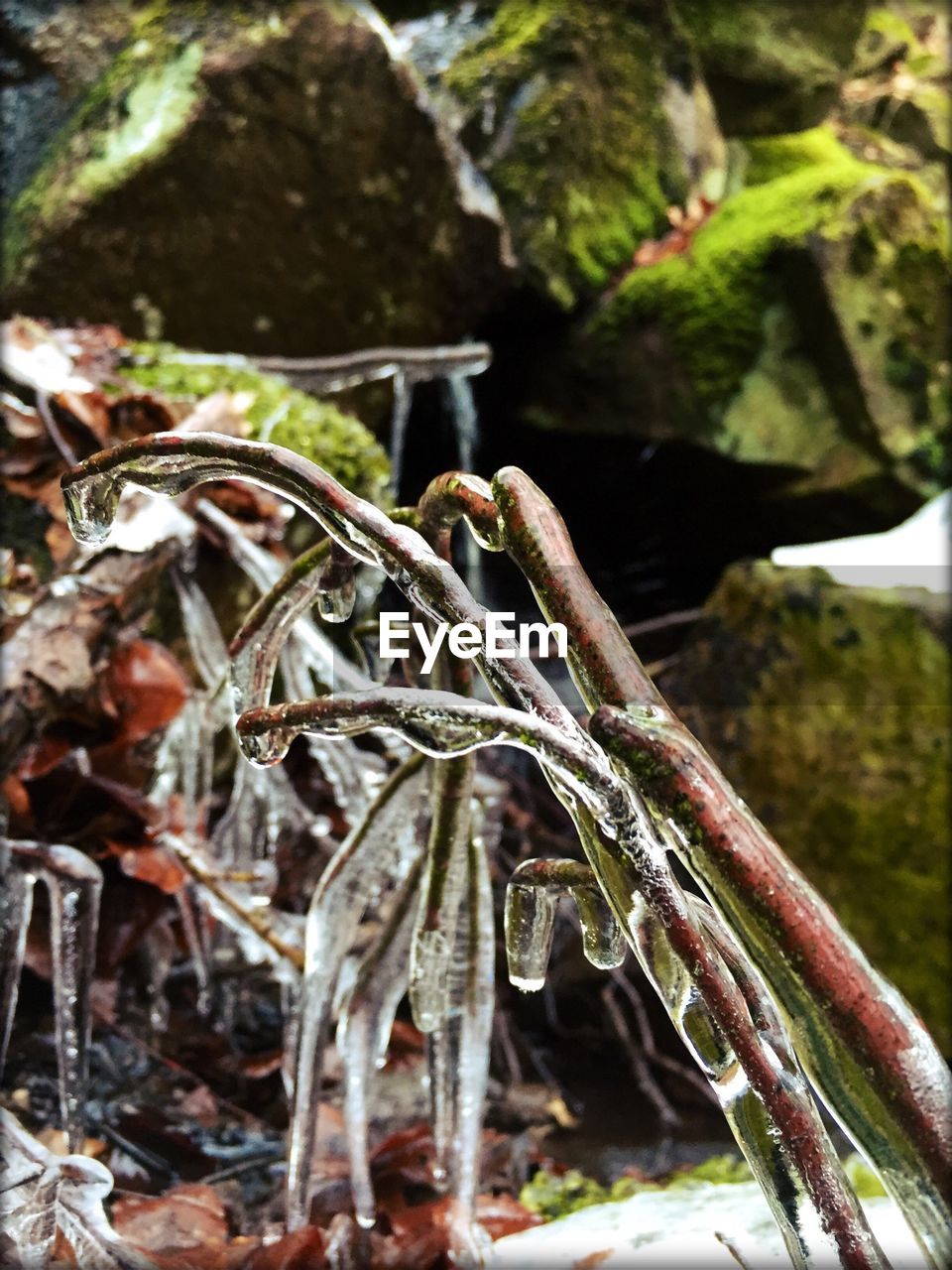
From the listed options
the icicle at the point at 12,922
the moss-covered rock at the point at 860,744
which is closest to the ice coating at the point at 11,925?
the icicle at the point at 12,922

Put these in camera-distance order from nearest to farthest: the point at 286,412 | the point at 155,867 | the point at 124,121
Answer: the point at 155,867 < the point at 286,412 < the point at 124,121

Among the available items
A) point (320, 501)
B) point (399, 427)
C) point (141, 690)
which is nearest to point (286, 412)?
point (399, 427)

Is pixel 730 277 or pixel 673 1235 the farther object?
pixel 730 277

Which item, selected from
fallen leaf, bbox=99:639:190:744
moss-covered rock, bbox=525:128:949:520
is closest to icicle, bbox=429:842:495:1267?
fallen leaf, bbox=99:639:190:744

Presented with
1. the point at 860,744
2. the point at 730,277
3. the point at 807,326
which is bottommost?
the point at 860,744

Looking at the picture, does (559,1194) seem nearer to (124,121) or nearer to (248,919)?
(248,919)

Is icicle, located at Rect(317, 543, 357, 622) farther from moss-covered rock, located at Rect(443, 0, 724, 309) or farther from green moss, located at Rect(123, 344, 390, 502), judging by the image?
moss-covered rock, located at Rect(443, 0, 724, 309)
